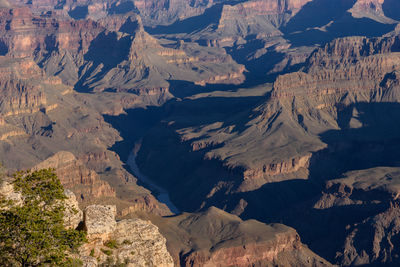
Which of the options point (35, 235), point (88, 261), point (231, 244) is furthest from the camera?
point (231, 244)

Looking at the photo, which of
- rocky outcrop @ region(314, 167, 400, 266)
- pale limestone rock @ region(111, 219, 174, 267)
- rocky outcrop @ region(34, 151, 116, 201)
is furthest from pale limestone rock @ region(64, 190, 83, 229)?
rocky outcrop @ region(314, 167, 400, 266)

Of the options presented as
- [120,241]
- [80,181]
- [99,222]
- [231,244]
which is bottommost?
[80,181]

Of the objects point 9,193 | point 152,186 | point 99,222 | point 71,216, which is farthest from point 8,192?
point 152,186

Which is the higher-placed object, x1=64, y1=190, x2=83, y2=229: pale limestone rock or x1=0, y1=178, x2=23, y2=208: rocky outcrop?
x1=0, y1=178, x2=23, y2=208: rocky outcrop

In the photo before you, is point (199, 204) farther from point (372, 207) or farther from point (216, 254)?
point (216, 254)

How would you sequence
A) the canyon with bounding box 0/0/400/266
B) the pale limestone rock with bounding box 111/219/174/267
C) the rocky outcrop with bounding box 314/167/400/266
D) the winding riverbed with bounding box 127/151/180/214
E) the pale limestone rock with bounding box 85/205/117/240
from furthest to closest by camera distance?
the winding riverbed with bounding box 127/151/180/214 < the rocky outcrop with bounding box 314/167/400/266 < the canyon with bounding box 0/0/400/266 < the pale limestone rock with bounding box 111/219/174/267 < the pale limestone rock with bounding box 85/205/117/240

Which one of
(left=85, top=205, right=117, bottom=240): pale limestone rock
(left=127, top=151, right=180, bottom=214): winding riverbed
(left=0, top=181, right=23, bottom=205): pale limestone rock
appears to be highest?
(left=0, top=181, right=23, bottom=205): pale limestone rock

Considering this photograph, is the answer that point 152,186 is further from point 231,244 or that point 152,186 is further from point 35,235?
point 35,235

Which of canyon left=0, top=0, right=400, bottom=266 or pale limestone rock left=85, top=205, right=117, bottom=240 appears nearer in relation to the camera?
pale limestone rock left=85, top=205, right=117, bottom=240

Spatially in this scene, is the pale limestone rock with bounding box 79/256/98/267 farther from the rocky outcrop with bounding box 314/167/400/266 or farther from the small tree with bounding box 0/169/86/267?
the rocky outcrop with bounding box 314/167/400/266
